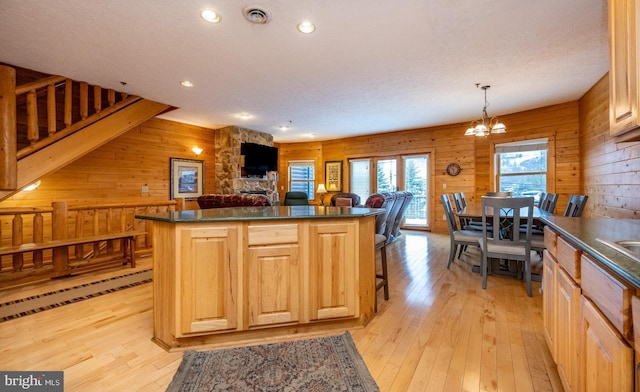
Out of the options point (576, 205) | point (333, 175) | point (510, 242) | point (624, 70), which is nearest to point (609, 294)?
point (624, 70)

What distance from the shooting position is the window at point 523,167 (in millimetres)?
5531

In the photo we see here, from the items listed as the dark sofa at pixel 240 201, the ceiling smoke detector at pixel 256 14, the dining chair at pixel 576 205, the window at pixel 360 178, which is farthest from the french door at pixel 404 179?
the ceiling smoke detector at pixel 256 14

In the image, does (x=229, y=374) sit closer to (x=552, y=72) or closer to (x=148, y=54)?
(x=148, y=54)

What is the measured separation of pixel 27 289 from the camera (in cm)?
308

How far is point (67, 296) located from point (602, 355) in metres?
4.08

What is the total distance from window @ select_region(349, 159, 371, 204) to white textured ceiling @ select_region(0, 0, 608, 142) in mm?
3199

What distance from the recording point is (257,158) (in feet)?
23.3

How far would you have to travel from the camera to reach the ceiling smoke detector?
2.33 meters

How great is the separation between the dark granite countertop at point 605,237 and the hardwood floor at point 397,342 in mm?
878

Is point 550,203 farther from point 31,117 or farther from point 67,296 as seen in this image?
point 31,117

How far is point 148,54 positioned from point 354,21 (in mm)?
2319

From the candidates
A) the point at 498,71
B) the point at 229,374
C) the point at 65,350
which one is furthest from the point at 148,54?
the point at 498,71

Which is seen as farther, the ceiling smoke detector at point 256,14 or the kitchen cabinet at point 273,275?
the ceiling smoke detector at point 256,14

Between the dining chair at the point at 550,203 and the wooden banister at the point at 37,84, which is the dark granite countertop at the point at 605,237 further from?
the wooden banister at the point at 37,84
